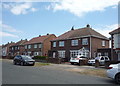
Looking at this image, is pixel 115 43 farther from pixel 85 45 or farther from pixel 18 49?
pixel 18 49

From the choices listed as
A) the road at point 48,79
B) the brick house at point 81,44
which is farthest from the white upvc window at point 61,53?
the road at point 48,79

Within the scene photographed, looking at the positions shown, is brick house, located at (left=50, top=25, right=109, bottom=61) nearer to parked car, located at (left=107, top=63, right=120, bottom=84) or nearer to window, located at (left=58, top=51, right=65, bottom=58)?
window, located at (left=58, top=51, right=65, bottom=58)

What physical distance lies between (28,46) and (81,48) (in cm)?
2885

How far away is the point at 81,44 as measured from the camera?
34.3 meters

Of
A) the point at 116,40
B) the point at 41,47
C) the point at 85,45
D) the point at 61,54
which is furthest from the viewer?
the point at 41,47

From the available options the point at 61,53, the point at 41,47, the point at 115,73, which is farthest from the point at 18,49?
the point at 115,73

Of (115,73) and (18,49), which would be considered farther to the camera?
(18,49)

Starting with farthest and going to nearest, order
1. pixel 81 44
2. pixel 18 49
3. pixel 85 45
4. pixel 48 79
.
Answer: pixel 18 49
pixel 81 44
pixel 85 45
pixel 48 79

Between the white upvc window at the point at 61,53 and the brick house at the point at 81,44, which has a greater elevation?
the brick house at the point at 81,44

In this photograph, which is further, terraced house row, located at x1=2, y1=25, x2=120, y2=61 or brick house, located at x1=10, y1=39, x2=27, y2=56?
brick house, located at x1=10, y1=39, x2=27, y2=56

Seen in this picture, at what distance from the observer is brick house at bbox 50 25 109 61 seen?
32812mm

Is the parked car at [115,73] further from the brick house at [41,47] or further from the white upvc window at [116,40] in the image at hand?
the brick house at [41,47]

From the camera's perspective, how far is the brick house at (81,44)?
32812mm

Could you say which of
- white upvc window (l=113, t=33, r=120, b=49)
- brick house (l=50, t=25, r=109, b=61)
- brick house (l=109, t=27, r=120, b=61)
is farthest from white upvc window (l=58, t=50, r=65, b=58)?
white upvc window (l=113, t=33, r=120, b=49)
